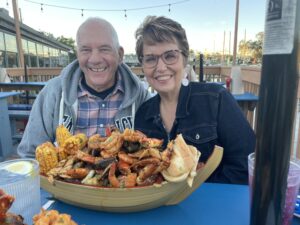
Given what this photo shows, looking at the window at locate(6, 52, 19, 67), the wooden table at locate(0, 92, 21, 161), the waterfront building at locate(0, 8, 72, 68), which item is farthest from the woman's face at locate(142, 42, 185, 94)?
the window at locate(6, 52, 19, 67)

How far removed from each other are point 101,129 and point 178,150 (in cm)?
102

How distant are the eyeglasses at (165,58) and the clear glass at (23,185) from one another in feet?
2.75

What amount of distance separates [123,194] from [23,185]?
0.27 meters

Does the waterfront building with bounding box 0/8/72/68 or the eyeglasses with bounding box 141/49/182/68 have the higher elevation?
the waterfront building with bounding box 0/8/72/68

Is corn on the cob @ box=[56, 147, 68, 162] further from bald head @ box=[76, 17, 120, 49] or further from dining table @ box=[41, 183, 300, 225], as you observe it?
bald head @ box=[76, 17, 120, 49]

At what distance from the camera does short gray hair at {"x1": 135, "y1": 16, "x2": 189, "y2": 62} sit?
135 cm

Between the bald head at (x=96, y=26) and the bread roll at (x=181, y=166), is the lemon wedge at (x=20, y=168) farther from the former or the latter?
the bald head at (x=96, y=26)

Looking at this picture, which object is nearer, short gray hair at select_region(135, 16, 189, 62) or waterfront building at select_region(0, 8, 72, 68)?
short gray hair at select_region(135, 16, 189, 62)

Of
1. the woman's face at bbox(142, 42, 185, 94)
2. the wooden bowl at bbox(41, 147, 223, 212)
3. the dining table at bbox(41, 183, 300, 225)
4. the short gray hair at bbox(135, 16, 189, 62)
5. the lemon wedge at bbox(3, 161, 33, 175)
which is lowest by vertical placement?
the dining table at bbox(41, 183, 300, 225)

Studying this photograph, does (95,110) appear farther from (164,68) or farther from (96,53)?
(164,68)

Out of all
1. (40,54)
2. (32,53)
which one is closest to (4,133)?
(32,53)

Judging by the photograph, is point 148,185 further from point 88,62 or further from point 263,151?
point 88,62

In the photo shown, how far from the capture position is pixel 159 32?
4.44ft

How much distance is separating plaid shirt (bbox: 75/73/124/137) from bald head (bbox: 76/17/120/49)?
309 mm
